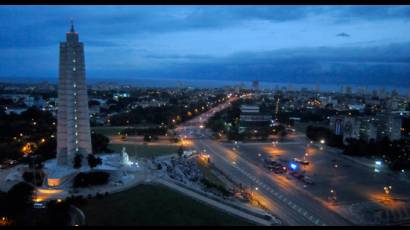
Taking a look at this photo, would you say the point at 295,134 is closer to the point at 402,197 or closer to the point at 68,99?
the point at 402,197

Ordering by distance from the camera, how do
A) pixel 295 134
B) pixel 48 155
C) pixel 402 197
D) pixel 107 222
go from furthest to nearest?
pixel 295 134 → pixel 48 155 → pixel 402 197 → pixel 107 222

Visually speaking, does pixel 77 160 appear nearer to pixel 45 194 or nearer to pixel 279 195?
pixel 45 194

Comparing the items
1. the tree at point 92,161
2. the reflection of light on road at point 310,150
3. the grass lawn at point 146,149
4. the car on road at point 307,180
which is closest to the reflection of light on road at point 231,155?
the grass lawn at point 146,149

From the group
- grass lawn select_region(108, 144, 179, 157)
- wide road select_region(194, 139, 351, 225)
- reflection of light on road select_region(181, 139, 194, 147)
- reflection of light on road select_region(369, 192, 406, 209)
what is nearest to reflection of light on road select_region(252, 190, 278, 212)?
wide road select_region(194, 139, 351, 225)

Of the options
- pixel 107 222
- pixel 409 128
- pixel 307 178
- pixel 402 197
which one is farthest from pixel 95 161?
pixel 409 128

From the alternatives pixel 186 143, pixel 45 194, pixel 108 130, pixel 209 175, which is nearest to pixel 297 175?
pixel 209 175

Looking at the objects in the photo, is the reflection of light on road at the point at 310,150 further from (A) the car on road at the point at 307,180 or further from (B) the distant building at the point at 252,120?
(A) the car on road at the point at 307,180

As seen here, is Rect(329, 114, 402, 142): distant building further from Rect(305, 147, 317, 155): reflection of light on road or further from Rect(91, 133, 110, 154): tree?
Rect(91, 133, 110, 154): tree
